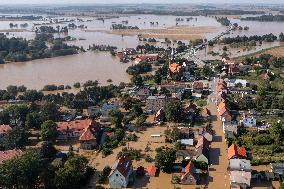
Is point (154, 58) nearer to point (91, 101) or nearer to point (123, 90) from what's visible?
point (123, 90)

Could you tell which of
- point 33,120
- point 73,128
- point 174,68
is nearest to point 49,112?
point 33,120

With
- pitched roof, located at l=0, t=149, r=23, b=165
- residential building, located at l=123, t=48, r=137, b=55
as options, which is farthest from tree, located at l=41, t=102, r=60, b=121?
residential building, located at l=123, t=48, r=137, b=55

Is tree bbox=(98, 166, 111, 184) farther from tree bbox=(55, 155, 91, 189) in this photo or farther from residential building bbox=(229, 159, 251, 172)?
residential building bbox=(229, 159, 251, 172)

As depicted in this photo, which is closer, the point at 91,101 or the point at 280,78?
the point at 91,101

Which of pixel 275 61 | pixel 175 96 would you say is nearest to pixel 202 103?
pixel 175 96

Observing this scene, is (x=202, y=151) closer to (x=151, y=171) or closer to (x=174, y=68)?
(x=151, y=171)
